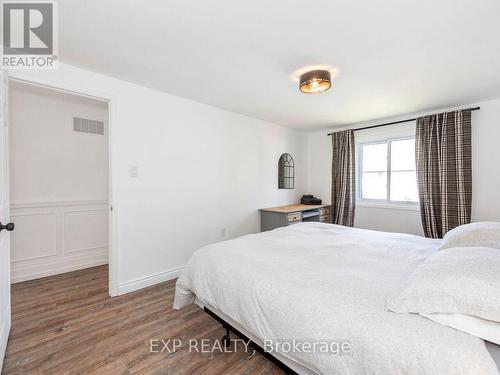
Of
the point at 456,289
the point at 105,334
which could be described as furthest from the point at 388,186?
the point at 105,334

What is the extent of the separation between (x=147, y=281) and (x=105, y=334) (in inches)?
33.4

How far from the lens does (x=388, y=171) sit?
3.90 metres

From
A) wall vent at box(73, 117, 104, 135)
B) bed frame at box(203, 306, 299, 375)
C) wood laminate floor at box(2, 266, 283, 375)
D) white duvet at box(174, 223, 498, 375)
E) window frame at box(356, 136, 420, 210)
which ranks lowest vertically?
wood laminate floor at box(2, 266, 283, 375)

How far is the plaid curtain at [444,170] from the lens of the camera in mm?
3037

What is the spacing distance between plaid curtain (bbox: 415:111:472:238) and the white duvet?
1493 mm

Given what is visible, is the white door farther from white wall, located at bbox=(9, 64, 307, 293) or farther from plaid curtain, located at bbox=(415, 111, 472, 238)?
plaid curtain, located at bbox=(415, 111, 472, 238)

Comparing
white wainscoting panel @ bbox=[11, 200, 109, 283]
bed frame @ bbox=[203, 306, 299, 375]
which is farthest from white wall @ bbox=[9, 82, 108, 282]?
bed frame @ bbox=[203, 306, 299, 375]

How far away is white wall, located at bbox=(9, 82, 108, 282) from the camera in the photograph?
2.82 metres

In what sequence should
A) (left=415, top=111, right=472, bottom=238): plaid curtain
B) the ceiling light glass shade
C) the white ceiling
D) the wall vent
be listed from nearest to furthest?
1. the white ceiling
2. the ceiling light glass shade
3. (left=415, top=111, right=472, bottom=238): plaid curtain
4. the wall vent

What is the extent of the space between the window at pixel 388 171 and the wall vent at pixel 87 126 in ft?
14.3

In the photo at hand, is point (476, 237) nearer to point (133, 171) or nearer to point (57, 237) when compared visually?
point (133, 171)

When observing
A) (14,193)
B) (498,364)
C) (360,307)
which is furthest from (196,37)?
(14,193)

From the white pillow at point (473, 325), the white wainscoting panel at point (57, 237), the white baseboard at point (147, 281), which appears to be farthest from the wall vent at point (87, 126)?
the white pillow at point (473, 325)

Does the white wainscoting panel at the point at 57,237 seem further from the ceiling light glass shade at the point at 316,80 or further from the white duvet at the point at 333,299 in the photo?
the ceiling light glass shade at the point at 316,80
